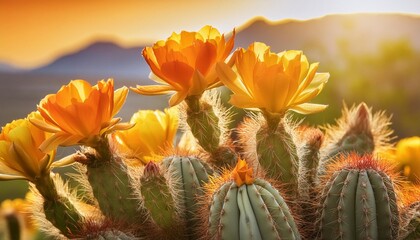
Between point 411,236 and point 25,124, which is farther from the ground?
point 25,124

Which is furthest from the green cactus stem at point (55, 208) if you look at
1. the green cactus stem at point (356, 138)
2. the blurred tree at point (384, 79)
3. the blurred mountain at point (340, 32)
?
the blurred tree at point (384, 79)

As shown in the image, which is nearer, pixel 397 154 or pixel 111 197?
pixel 111 197

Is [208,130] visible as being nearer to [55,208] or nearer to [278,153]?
[278,153]

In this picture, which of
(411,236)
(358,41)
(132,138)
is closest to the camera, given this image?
(411,236)

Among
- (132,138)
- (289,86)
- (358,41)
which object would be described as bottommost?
(358,41)

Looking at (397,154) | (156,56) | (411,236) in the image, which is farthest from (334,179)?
(397,154)

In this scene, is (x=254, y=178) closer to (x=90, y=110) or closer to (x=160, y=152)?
(x=90, y=110)

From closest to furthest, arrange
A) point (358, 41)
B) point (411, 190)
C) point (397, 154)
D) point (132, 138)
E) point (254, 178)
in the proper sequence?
1. point (254, 178)
2. point (411, 190)
3. point (132, 138)
4. point (397, 154)
5. point (358, 41)

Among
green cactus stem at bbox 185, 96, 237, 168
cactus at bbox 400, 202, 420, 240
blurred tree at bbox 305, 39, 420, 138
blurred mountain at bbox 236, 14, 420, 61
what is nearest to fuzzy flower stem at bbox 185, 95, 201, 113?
green cactus stem at bbox 185, 96, 237, 168
